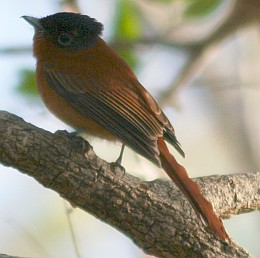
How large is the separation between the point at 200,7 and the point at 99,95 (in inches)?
27.2

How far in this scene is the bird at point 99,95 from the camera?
4.53 metres

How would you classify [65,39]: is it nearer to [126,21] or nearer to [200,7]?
[126,21]

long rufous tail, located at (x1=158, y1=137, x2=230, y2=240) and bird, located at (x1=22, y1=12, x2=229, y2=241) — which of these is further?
bird, located at (x1=22, y1=12, x2=229, y2=241)

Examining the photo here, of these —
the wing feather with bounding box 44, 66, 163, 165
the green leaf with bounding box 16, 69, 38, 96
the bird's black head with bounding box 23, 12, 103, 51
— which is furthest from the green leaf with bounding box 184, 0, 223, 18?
the green leaf with bounding box 16, 69, 38, 96

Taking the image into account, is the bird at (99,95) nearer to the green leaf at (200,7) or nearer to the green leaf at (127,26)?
the green leaf at (127,26)

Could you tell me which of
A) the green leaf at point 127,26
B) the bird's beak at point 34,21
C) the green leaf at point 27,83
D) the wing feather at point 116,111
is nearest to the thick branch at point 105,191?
the wing feather at point 116,111

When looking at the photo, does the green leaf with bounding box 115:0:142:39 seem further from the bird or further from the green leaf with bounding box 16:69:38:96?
the green leaf with bounding box 16:69:38:96

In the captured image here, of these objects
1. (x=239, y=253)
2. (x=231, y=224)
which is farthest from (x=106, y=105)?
(x=231, y=224)

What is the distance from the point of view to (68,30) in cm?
536

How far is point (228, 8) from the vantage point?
5.26m

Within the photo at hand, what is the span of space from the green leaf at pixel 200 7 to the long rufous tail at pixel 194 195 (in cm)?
78

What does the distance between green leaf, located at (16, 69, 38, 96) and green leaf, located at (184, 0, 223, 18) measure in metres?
0.92

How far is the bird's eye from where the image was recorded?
532cm

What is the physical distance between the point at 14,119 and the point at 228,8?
1.63m
